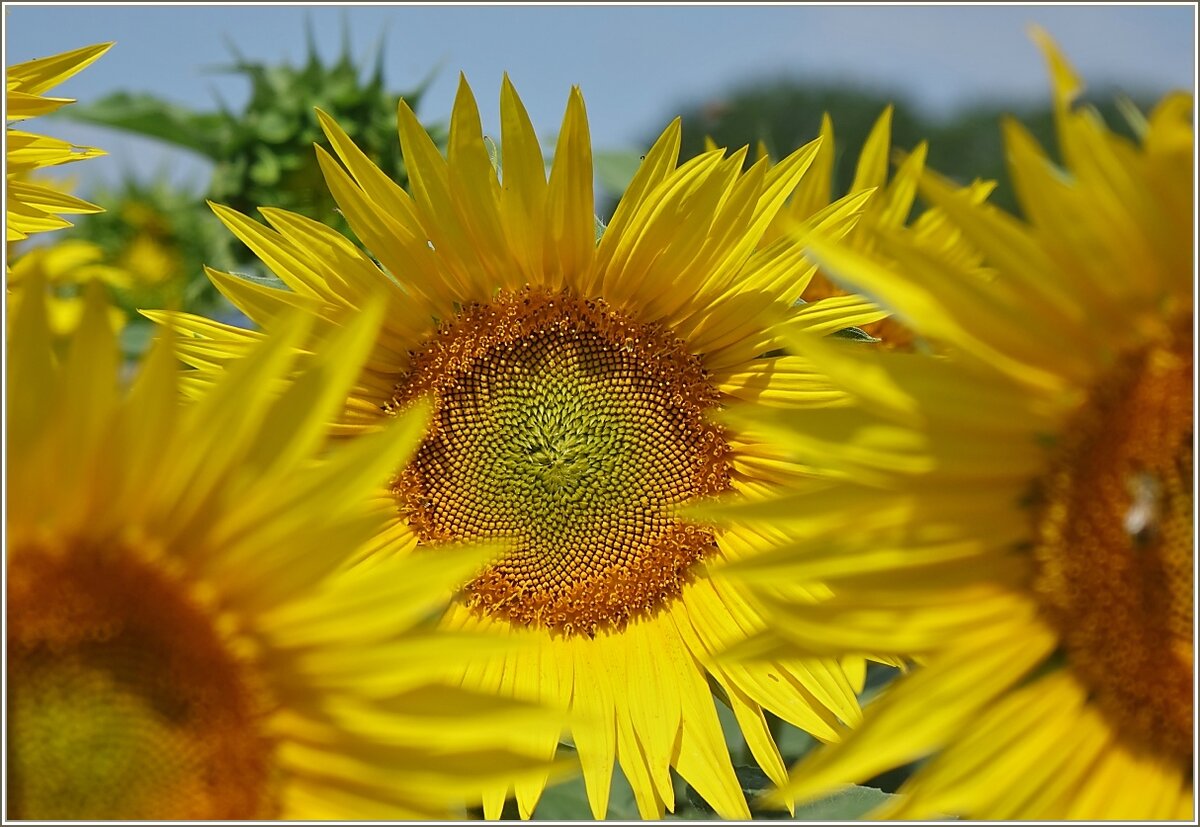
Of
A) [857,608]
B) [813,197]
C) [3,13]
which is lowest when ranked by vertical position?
[857,608]

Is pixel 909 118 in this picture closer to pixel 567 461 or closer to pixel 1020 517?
pixel 567 461

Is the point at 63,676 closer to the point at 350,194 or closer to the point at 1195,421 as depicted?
the point at 350,194

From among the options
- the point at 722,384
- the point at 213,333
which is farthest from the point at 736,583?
the point at 213,333

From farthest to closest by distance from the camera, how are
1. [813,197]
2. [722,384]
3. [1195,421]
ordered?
[813,197] < [722,384] < [1195,421]

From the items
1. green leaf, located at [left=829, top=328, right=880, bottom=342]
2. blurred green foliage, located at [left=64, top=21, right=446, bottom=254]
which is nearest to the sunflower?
green leaf, located at [left=829, top=328, right=880, bottom=342]

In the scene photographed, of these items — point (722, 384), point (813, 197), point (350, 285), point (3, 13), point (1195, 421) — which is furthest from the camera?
point (813, 197)

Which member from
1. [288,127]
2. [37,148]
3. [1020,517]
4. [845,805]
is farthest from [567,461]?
[288,127]

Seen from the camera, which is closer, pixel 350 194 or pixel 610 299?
pixel 350 194
